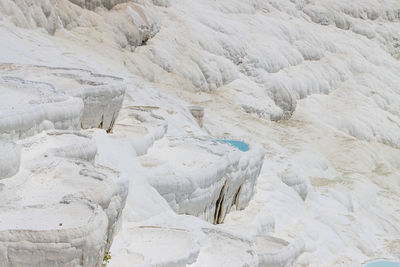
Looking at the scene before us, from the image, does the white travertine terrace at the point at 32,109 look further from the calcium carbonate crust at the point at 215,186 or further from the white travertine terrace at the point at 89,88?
the calcium carbonate crust at the point at 215,186

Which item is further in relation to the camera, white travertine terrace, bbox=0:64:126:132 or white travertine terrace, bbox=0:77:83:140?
white travertine terrace, bbox=0:64:126:132

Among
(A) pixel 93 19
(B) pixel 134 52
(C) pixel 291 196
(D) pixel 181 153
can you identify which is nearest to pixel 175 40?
(B) pixel 134 52

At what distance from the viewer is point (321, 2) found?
137 feet

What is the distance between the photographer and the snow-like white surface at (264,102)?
12.7 meters

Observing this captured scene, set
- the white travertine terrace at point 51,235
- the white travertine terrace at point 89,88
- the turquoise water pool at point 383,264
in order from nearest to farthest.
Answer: the white travertine terrace at point 51,235, the white travertine terrace at point 89,88, the turquoise water pool at point 383,264

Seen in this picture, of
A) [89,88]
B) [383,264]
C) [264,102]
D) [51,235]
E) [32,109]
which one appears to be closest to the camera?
[51,235]

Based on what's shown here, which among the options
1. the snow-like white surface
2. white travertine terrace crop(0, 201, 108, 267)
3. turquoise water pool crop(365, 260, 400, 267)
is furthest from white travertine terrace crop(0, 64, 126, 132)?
turquoise water pool crop(365, 260, 400, 267)

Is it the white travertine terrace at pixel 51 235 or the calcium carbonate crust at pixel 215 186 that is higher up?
the white travertine terrace at pixel 51 235

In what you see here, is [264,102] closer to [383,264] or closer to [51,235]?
[383,264]

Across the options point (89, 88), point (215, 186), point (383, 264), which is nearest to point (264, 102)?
point (383, 264)

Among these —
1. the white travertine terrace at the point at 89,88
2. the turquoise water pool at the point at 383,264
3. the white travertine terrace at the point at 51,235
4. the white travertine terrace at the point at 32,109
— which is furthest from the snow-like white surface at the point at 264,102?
the white travertine terrace at the point at 51,235

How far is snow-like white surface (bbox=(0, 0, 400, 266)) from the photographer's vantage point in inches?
500

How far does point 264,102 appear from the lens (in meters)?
28.3

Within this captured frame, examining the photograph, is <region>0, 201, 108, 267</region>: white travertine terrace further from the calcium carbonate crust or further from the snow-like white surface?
the calcium carbonate crust
